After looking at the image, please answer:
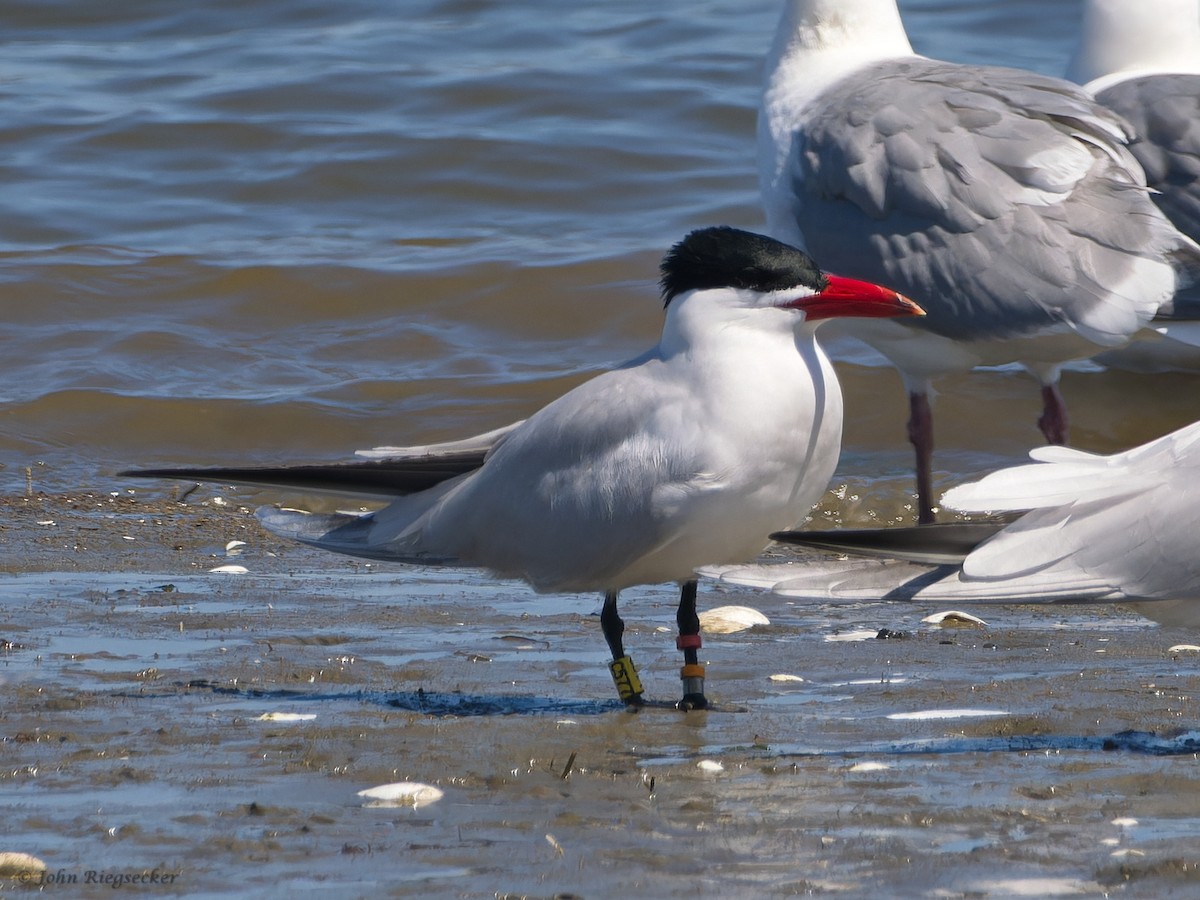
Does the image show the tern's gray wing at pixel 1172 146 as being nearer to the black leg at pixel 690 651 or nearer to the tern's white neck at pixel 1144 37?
the tern's white neck at pixel 1144 37

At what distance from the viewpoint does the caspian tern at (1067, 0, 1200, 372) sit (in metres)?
7.13

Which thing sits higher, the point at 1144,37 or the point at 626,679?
the point at 1144,37

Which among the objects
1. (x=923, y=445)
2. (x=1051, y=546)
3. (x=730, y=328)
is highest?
(x=730, y=328)

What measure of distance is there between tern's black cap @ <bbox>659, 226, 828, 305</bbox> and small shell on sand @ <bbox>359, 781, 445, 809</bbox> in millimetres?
1465

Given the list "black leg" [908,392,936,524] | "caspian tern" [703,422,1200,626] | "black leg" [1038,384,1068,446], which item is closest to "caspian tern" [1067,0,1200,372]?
"black leg" [1038,384,1068,446]

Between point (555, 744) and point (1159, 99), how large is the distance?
481 centimetres

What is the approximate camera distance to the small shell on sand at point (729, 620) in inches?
200

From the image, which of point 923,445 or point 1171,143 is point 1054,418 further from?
point 1171,143

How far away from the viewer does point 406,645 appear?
472cm

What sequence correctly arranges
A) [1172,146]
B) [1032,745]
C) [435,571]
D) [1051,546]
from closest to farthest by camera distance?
[1032,745], [1051,546], [435,571], [1172,146]

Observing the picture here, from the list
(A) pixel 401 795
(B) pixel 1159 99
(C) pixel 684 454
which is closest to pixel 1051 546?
(C) pixel 684 454

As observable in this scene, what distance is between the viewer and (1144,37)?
26.8ft

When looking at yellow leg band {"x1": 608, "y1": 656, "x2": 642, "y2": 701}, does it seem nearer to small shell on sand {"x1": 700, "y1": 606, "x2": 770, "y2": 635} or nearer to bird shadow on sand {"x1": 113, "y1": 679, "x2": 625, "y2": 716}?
bird shadow on sand {"x1": 113, "y1": 679, "x2": 625, "y2": 716}

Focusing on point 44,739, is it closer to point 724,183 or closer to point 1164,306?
point 1164,306
